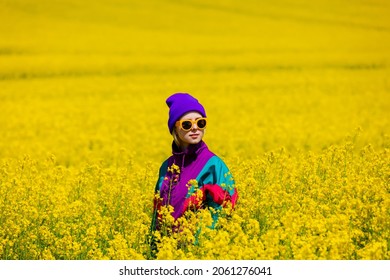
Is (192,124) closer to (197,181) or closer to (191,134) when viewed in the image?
(191,134)

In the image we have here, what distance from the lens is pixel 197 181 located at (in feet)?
16.5

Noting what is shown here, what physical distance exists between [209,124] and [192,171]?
7.41 metres

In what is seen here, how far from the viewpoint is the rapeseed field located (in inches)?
194

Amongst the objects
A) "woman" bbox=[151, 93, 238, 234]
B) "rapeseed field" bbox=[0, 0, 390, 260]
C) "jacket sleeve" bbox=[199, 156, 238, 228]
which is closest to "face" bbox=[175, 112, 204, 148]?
"woman" bbox=[151, 93, 238, 234]

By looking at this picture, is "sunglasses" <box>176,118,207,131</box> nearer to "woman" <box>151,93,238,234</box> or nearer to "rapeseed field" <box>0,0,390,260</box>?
"woman" <box>151,93,238,234</box>

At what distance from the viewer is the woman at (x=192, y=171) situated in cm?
501

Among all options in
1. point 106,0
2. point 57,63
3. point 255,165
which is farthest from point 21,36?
point 255,165

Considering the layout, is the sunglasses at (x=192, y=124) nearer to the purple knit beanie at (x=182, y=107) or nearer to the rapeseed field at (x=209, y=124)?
the purple knit beanie at (x=182, y=107)

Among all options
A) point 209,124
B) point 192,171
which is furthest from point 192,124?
point 209,124

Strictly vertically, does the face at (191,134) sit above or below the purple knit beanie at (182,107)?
below

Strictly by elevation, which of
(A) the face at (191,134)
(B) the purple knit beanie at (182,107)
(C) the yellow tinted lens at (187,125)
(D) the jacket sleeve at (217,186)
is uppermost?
(B) the purple knit beanie at (182,107)

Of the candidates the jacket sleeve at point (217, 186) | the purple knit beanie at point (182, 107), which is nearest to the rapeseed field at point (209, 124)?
the jacket sleeve at point (217, 186)

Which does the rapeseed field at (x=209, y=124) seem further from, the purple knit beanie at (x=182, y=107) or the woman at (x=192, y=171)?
the purple knit beanie at (x=182, y=107)

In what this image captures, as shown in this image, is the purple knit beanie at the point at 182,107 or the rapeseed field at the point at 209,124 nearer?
the rapeseed field at the point at 209,124
